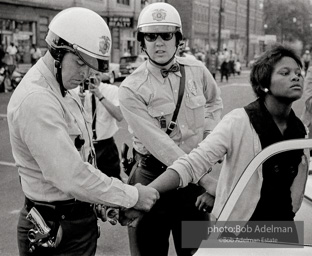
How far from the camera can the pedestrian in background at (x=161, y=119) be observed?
325 centimetres

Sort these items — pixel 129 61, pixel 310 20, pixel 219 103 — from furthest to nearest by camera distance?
pixel 129 61, pixel 219 103, pixel 310 20

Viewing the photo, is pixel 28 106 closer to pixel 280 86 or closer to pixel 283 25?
pixel 280 86

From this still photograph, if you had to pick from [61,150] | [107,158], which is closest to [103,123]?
[107,158]

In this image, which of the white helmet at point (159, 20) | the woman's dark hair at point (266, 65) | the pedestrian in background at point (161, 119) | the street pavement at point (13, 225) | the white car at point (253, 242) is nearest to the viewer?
the white car at point (253, 242)

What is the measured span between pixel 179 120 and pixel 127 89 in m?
0.36

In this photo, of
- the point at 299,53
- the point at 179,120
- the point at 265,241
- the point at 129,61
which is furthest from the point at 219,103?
the point at 129,61

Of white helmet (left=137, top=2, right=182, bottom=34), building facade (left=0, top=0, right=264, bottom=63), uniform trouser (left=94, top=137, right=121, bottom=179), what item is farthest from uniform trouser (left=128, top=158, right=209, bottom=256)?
building facade (left=0, top=0, right=264, bottom=63)

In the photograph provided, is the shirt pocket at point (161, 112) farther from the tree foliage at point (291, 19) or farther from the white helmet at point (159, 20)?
the tree foliage at point (291, 19)

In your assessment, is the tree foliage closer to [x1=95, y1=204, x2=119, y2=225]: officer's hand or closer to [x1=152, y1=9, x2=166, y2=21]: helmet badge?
[x1=152, y1=9, x2=166, y2=21]: helmet badge

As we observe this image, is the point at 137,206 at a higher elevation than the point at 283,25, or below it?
below

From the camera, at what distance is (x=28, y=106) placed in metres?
2.29

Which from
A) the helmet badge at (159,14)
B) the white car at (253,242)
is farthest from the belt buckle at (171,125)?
the white car at (253,242)

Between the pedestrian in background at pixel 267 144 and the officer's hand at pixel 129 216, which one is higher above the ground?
the pedestrian in background at pixel 267 144

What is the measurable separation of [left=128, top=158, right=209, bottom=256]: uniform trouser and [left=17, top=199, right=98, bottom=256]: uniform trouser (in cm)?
63
